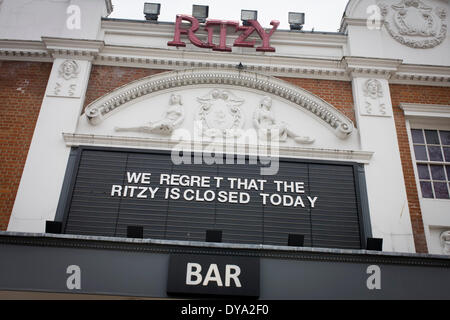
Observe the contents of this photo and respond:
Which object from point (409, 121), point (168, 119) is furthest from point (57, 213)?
point (409, 121)

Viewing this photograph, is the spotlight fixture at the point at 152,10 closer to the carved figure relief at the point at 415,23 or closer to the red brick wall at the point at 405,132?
the carved figure relief at the point at 415,23

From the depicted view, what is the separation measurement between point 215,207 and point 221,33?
4909 millimetres

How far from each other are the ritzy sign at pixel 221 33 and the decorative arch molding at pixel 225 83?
0.79 metres

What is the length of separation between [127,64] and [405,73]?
7140mm

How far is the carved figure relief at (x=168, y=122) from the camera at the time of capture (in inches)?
415

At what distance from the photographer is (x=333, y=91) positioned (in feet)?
37.6

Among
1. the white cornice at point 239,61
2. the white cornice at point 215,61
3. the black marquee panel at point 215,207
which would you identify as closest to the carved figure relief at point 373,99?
the white cornice at point 239,61

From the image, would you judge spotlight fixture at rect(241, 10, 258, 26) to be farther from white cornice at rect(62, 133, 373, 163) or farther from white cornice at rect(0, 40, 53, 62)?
white cornice at rect(0, 40, 53, 62)

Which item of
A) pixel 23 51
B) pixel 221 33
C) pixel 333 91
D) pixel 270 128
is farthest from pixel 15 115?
pixel 333 91

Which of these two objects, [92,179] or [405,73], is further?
[405,73]

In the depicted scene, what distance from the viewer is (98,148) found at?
10250 millimetres

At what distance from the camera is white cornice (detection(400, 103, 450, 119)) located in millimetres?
11148

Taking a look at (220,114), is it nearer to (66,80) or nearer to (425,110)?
(66,80)
